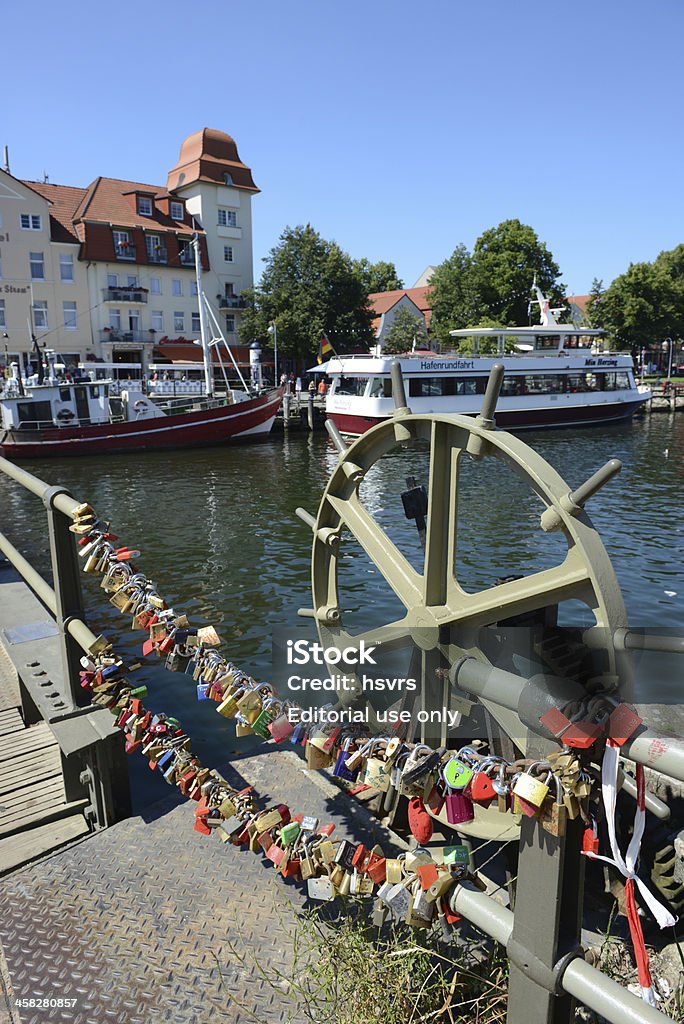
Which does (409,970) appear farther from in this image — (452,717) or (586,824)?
(452,717)

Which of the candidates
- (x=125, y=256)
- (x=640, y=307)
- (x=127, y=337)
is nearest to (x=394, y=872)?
(x=127, y=337)

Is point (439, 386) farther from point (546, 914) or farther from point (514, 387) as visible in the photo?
point (546, 914)

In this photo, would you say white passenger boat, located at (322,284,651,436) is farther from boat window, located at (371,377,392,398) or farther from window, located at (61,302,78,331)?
window, located at (61,302,78,331)

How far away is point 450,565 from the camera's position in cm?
400

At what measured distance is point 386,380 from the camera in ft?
102

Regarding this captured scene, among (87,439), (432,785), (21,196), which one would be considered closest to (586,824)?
(432,785)

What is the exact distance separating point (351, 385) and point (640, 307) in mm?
36620

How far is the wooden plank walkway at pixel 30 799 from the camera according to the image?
3506 millimetres

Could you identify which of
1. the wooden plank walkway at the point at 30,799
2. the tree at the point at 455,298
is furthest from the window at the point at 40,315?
the wooden plank walkway at the point at 30,799

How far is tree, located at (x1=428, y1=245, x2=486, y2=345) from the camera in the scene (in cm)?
5597

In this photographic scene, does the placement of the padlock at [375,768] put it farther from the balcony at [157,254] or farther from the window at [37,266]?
the balcony at [157,254]

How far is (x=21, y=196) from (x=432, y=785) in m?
45.6

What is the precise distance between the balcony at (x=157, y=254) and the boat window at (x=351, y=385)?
18781mm

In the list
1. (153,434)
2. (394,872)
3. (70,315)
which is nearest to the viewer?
(394,872)
